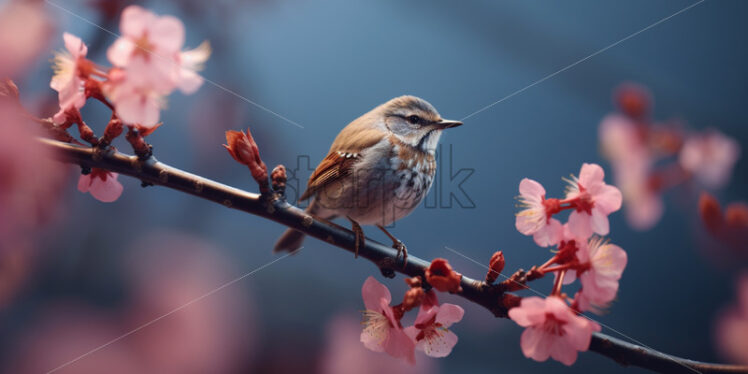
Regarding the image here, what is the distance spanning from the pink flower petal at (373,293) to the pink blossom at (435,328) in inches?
1.7

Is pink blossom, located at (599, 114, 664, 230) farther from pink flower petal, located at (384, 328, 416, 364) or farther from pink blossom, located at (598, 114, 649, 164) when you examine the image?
pink flower petal, located at (384, 328, 416, 364)

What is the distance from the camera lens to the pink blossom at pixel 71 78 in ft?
1.33

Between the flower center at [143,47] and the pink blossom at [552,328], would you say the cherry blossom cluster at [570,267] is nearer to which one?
the pink blossom at [552,328]

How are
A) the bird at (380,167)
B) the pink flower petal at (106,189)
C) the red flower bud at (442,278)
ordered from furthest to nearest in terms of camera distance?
1. the bird at (380,167)
2. the pink flower petal at (106,189)
3. the red flower bud at (442,278)

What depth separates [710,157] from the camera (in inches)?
25.7

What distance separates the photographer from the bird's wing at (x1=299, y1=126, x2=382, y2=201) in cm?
58

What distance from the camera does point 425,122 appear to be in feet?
1.91

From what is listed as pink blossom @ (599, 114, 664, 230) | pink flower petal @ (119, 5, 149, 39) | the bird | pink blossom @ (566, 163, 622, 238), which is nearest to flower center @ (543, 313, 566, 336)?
pink blossom @ (566, 163, 622, 238)

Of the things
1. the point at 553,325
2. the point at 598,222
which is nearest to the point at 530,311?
the point at 553,325

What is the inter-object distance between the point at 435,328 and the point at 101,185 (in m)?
0.44

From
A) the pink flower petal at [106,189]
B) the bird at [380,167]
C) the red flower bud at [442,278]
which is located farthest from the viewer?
the bird at [380,167]

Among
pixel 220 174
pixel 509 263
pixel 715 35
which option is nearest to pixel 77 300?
pixel 220 174

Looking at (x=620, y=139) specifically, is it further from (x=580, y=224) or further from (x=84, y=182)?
(x=84, y=182)

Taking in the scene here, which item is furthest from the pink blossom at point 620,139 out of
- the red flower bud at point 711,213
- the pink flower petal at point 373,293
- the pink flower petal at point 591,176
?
the pink flower petal at point 373,293
